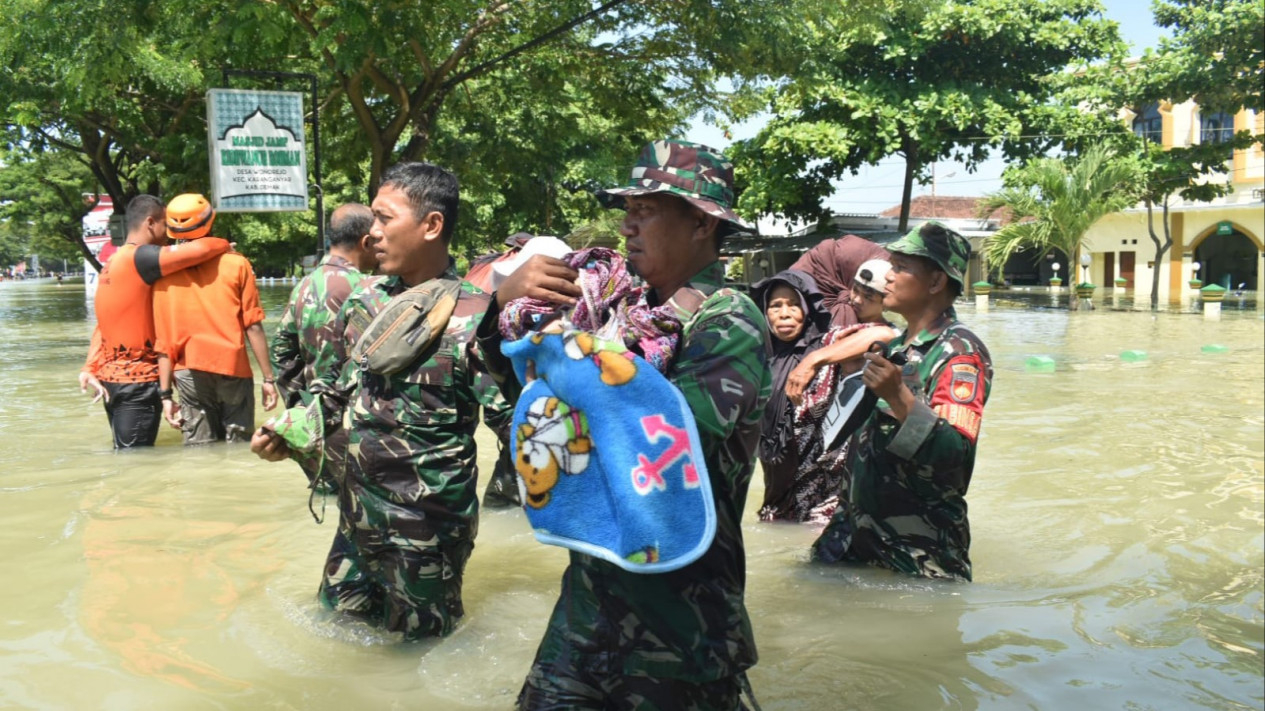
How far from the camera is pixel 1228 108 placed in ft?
90.8

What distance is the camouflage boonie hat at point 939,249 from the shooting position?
157 inches

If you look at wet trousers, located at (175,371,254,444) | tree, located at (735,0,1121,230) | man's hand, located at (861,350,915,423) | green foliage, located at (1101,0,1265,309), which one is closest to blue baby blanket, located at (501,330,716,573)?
man's hand, located at (861,350,915,423)

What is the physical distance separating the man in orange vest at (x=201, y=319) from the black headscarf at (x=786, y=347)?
10.8 feet

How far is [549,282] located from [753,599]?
2.92 meters

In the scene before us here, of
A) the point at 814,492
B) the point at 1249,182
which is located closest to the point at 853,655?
the point at 814,492

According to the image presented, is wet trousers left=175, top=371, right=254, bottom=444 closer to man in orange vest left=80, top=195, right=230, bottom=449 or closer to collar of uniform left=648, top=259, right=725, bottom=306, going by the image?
man in orange vest left=80, top=195, right=230, bottom=449

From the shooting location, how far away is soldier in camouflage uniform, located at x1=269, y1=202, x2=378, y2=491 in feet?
13.4

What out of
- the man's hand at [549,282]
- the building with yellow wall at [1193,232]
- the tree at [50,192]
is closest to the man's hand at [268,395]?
the man's hand at [549,282]

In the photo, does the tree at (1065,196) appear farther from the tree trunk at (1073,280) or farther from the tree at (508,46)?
the tree at (508,46)

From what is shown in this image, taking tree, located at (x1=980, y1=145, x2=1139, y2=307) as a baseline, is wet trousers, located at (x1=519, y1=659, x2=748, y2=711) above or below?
below

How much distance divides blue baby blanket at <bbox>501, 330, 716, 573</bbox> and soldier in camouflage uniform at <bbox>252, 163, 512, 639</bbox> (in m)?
1.34

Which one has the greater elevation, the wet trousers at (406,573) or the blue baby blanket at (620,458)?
the blue baby blanket at (620,458)

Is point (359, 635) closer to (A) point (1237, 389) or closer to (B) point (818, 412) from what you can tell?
(B) point (818, 412)

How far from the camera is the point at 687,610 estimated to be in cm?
Answer: 245
